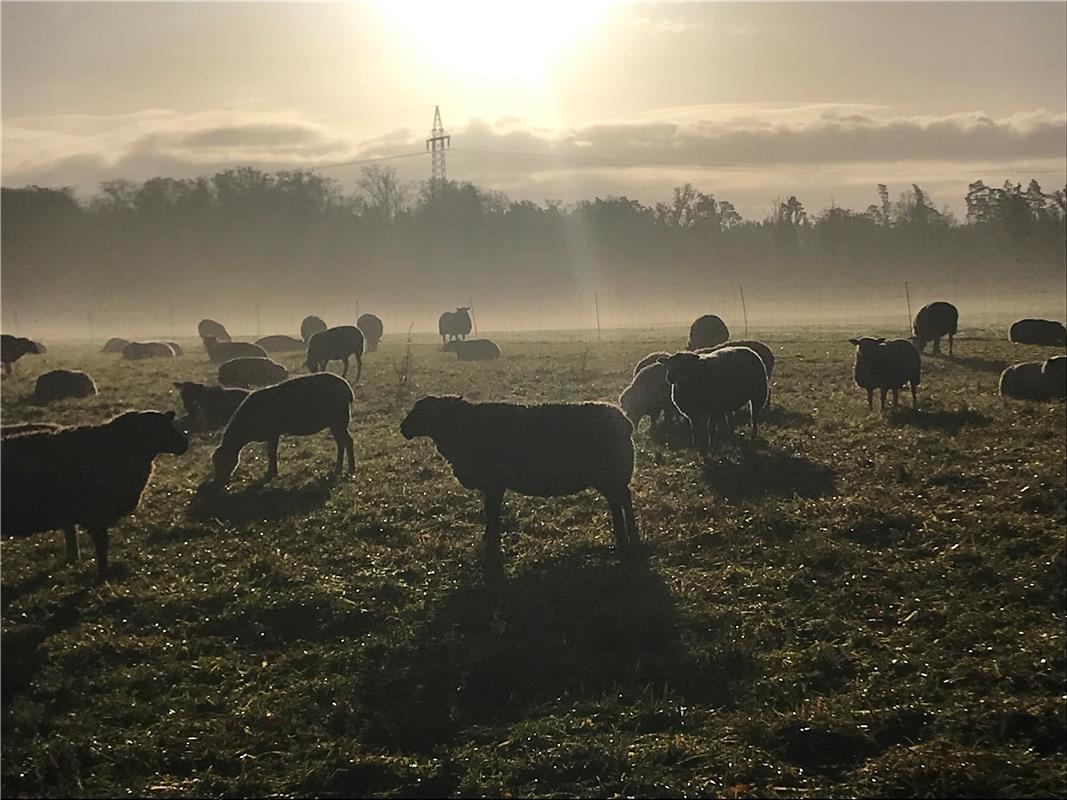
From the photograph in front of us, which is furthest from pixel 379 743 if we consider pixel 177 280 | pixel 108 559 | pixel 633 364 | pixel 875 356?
pixel 177 280

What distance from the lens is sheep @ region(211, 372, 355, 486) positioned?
1491 cm

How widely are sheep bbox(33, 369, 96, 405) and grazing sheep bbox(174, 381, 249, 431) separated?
602 centimetres

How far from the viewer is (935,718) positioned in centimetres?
709

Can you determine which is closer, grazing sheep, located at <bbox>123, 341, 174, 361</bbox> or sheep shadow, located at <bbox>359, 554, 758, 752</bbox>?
sheep shadow, located at <bbox>359, 554, 758, 752</bbox>

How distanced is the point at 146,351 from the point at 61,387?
46.2 feet

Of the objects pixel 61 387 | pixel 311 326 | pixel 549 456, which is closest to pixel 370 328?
pixel 311 326

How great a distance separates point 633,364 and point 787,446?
1227 centimetres

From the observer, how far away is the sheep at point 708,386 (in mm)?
15820

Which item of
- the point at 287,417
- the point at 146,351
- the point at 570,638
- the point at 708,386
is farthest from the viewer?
the point at 146,351

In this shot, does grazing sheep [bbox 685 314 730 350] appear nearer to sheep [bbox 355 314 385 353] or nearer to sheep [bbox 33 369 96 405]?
sheep [bbox 33 369 96 405]

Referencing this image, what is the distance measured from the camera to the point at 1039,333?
30.6 m

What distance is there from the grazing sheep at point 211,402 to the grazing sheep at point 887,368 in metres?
11.8

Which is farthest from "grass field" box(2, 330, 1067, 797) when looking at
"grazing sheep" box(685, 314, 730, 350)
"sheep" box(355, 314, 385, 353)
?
"sheep" box(355, 314, 385, 353)

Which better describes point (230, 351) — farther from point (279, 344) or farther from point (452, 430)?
point (452, 430)
